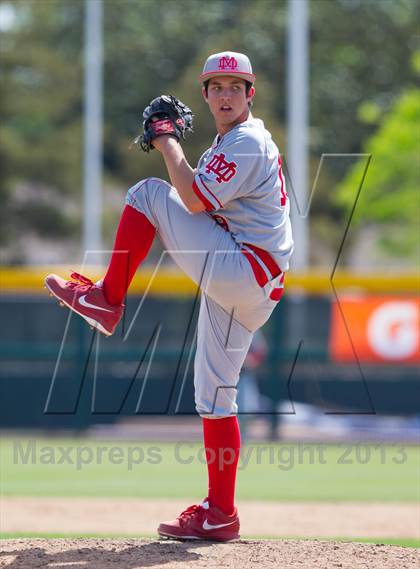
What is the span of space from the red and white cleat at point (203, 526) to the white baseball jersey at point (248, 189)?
1.07 metres

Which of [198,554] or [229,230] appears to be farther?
[229,230]

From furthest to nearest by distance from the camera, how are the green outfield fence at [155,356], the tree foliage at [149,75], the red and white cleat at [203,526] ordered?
1. the tree foliage at [149,75]
2. the green outfield fence at [155,356]
3. the red and white cleat at [203,526]

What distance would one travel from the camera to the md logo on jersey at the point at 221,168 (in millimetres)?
4312

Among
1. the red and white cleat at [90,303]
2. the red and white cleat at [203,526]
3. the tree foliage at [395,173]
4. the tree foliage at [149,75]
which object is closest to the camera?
the red and white cleat at [90,303]

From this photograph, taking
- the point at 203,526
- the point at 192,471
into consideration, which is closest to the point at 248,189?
the point at 203,526

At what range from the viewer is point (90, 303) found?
4.55 meters

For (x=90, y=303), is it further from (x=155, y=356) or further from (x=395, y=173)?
(x=395, y=173)

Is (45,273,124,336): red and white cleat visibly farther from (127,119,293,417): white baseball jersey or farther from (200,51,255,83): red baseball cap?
(200,51,255,83): red baseball cap

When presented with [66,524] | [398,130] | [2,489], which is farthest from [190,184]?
[398,130]

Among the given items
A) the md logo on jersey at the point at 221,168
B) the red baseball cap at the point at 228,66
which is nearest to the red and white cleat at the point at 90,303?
the md logo on jersey at the point at 221,168

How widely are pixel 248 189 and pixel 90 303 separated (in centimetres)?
79

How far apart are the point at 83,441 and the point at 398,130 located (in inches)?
481

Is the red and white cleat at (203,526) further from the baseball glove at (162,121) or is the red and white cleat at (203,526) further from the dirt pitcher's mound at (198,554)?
the baseball glove at (162,121)

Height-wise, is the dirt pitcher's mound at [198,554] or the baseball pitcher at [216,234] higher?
the baseball pitcher at [216,234]
